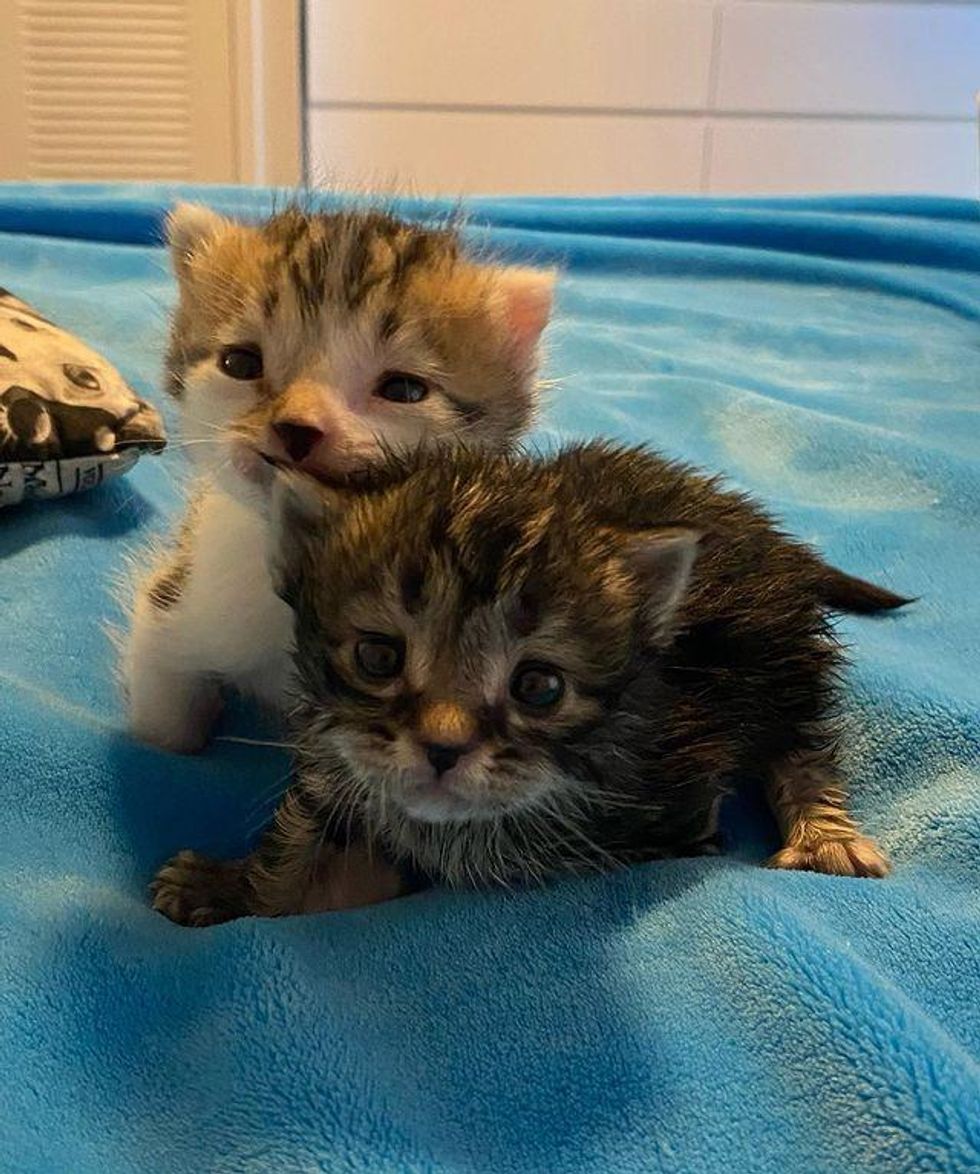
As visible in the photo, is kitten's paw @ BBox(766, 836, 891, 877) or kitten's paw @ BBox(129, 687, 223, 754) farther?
kitten's paw @ BBox(129, 687, 223, 754)

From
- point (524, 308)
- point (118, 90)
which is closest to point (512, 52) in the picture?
point (118, 90)

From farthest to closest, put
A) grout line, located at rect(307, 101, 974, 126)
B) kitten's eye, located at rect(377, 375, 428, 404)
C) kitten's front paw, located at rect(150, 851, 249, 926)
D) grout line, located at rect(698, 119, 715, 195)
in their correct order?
1. grout line, located at rect(698, 119, 715, 195)
2. grout line, located at rect(307, 101, 974, 126)
3. kitten's eye, located at rect(377, 375, 428, 404)
4. kitten's front paw, located at rect(150, 851, 249, 926)

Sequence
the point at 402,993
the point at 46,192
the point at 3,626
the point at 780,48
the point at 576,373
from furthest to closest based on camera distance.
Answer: the point at 780,48, the point at 46,192, the point at 576,373, the point at 3,626, the point at 402,993

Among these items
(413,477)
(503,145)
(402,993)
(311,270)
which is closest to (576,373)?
(311,270)

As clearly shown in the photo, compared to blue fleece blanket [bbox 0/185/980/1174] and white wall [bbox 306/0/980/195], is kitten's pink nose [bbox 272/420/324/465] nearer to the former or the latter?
blue fleece blanket [bbox 0/185/980/1174]

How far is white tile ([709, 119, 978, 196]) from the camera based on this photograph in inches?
185

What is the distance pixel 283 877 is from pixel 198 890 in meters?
0.07

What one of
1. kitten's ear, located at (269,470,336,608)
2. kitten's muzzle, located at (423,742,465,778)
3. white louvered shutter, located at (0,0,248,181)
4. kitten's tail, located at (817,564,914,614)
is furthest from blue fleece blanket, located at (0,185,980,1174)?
white louvered shutter, located at (0,0,248,181)

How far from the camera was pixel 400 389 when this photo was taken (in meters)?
1.13

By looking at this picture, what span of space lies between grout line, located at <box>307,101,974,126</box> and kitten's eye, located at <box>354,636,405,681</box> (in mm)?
3929

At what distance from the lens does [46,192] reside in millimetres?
2854

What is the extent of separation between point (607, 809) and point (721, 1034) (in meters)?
0.20

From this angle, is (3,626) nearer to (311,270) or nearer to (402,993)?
(311,270)

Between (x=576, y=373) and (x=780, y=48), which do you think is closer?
(x=576, y=373)
